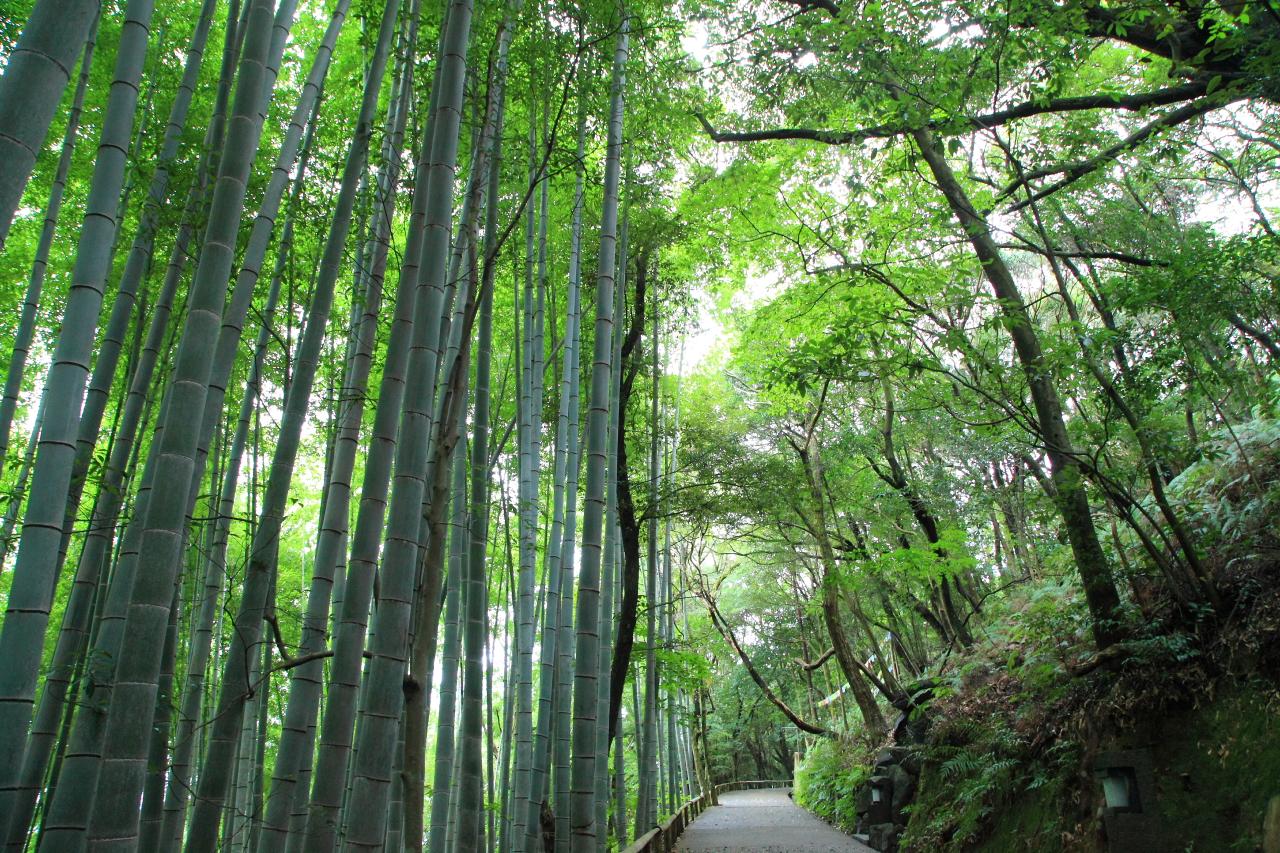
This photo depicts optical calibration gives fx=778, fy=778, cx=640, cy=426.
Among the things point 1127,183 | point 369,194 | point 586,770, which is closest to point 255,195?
point 369,194

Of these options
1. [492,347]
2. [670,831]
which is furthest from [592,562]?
[670,831]

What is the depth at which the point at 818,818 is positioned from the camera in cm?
1086

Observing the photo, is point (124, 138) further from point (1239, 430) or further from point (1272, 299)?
point (1239, 430)

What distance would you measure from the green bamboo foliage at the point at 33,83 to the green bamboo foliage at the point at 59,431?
1004mm

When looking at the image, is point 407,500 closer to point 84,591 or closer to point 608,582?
point 84,591

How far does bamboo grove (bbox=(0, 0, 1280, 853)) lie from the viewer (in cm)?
219

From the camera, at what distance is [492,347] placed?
5656mm

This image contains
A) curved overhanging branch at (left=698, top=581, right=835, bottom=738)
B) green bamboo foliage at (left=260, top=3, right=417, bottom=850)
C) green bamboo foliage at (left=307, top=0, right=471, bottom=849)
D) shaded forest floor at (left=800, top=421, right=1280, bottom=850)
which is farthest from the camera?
curved overhanging branch at (left=698, top=581, right=835, bottom=738)

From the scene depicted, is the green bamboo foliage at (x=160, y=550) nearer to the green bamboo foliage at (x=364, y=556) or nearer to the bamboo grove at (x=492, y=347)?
the bamboo grove at (x=492, y=347)

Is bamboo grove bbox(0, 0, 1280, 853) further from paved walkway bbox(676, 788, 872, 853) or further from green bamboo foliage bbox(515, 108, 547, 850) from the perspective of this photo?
paved walkway bbox(676, 788, 872, 853)

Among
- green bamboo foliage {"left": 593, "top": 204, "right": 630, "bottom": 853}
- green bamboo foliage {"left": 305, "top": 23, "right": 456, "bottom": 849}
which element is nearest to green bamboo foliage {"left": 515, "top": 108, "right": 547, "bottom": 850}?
green bamboo foliage {"left": 593, "top": 204, "right": 630, "bottom": 853}

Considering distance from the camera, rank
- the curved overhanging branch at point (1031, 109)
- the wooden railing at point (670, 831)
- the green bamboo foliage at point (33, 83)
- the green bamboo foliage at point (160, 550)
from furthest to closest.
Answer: the wooden railing at point (670, 831), the curved overhanging branch at point (1031, 109), the green bamboo foliage at point (160, 550), the green bamboo foliage at point (33, 83)

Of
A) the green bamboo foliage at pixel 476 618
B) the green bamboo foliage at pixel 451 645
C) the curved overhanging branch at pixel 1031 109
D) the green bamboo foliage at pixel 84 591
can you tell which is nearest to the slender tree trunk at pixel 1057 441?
the curved overhanging branch at pixel 1031 109

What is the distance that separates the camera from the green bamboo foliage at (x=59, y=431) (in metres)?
1.92
